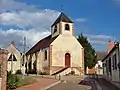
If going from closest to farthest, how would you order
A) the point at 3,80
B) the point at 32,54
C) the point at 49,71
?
the point at 3,80 → the point at 49,71 → the point at 32,54

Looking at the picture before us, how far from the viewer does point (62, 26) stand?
56.3 metres

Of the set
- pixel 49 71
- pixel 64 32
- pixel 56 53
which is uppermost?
pixel 64 32

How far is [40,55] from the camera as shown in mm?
60031

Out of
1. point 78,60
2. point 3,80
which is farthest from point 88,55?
point 3,80

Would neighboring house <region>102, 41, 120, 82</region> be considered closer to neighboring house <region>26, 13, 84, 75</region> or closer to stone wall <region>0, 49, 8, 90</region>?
stone wall <region>0, 49, 8, 90</region>

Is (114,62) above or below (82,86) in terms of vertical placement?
above

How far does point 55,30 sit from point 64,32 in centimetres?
317

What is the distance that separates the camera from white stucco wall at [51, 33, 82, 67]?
181 ft

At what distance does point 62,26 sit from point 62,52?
5.71 m

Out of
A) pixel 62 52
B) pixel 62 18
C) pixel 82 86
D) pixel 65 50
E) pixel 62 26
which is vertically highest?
pixel 62 18

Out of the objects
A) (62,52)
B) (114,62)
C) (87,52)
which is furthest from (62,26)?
(114,62)

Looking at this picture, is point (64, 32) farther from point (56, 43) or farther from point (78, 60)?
point (78, 60)

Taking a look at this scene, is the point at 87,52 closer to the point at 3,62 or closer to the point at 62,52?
the point at 62,52

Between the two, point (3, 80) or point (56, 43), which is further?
point (56, 43)
